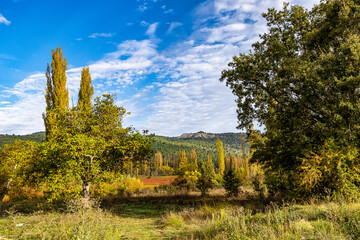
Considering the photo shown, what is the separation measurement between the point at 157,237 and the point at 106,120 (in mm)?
7896

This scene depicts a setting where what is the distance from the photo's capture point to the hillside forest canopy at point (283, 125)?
10.6 m

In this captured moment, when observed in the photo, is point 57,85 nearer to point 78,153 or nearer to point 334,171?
point 78,153

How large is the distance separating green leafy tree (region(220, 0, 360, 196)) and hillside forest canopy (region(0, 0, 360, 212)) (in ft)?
0.18

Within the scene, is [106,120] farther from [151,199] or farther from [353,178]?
[353,178]

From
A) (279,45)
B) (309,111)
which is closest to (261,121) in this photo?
(309,111)

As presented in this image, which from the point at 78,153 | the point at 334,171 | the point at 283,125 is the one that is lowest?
the point at 334,171

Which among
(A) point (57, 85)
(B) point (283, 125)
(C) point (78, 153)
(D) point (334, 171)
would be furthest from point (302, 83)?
(A) point (57, 85)

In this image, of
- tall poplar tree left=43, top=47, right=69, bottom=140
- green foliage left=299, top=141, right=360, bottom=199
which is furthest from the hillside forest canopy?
tall poplar tree left=43, top=47, right=69, bottom=140

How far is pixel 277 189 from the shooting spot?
1827 centimetres

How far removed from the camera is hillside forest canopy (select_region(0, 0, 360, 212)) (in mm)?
10648

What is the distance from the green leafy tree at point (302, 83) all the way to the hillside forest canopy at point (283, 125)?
6 cm

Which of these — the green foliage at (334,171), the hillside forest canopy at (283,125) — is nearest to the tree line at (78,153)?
the hillside forest canopy at (283,125)

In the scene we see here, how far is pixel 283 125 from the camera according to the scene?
41.8ft

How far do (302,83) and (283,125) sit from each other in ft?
8.92
